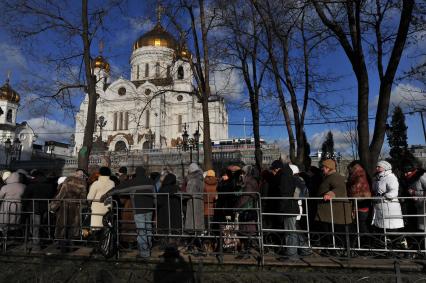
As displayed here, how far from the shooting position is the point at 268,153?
36.6 m

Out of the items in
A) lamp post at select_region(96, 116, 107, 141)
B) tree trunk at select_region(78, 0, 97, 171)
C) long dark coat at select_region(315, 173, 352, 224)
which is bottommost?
long dark coat at select_region(315, 173, 352, 224)

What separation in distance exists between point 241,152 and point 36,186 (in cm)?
2971

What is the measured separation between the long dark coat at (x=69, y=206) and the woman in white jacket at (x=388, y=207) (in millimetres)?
5568

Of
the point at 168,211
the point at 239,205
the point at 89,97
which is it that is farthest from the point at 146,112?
the point at 239,205

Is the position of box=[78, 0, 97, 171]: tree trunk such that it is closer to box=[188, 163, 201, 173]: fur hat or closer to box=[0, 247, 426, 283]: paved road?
box=[0, 247, 426, 283]: paved road

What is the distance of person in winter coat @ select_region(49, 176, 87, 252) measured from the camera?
7.28 meters

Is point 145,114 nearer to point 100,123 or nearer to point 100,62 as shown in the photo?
point 100,123

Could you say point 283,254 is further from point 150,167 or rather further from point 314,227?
point 150,167

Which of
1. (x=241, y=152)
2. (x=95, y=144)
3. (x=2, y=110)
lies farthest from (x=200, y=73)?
(x=2, y=110)

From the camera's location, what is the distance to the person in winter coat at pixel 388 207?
241 inches

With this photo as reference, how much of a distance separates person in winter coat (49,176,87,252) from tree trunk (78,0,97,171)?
412cm

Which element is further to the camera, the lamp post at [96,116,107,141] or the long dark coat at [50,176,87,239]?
the lamp post at [96,116,107,141]

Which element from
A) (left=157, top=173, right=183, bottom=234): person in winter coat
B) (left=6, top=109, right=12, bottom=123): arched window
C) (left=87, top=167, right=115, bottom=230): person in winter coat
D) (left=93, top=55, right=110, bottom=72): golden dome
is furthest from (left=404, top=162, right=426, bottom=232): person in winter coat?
(left=6, top=109, right=12, bottom=123): arched window

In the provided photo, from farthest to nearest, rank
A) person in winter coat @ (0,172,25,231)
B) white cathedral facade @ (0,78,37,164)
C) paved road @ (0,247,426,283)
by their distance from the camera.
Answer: white cathedral facade @ (0,78,37,164) < person in winter coat @ (0,172,25,231) < paved road @ (0,247,426,283)
